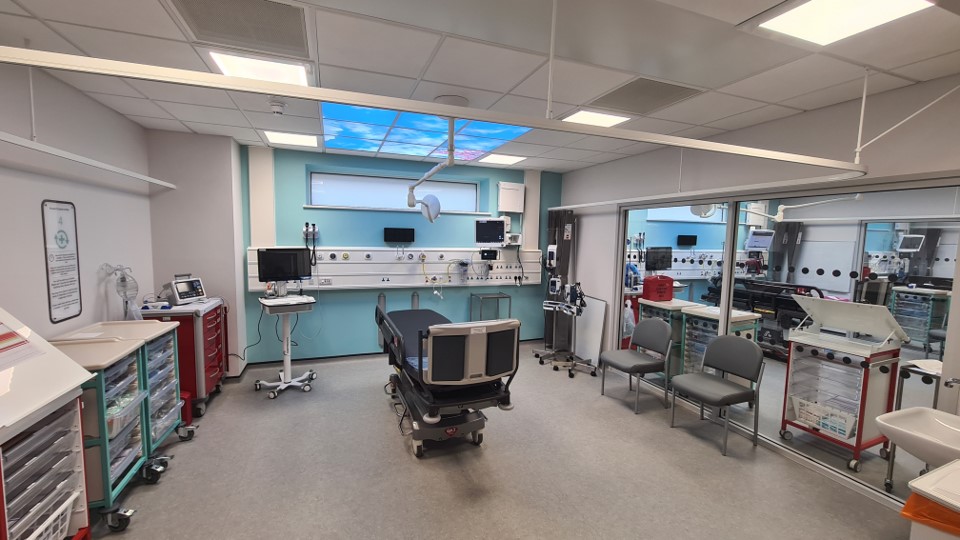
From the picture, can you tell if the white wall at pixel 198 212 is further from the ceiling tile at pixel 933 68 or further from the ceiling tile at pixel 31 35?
the ceiling tile at pixel 933 68

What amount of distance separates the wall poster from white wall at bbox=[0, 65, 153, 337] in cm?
4

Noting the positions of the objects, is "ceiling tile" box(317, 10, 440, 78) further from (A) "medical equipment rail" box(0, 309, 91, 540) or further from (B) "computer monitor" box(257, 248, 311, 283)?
(B) "computer monitor" box(257, 248, 311, 283)

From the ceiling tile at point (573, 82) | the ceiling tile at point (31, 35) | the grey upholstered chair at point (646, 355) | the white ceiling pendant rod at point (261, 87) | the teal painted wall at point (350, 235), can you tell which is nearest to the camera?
the white ceiling pendant rod at point (261, 87)

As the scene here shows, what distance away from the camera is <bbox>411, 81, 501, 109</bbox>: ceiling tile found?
2.66 m

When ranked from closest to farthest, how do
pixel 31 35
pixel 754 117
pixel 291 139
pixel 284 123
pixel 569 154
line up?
pixel 31 35 → pixel 754 117 → pixel 284 123 → pixel 291 139 → pixel 569 154

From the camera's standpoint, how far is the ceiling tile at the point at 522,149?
4.19 meters

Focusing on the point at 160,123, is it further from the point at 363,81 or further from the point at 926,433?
the point at 926,433

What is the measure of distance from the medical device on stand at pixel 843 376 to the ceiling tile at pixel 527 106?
99.0 inches

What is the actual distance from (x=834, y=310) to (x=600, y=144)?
2.49 metres

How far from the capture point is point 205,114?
130 inches

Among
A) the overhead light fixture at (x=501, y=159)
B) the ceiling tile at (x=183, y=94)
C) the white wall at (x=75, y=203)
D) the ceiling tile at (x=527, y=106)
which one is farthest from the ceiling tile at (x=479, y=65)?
the white wall at (x=75, y=203)

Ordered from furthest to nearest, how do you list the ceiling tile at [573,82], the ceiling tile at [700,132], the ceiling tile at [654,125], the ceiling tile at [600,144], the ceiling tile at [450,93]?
the ceiling tile at [600,144] < the ceiling tile at [700,132] < the ceiling tile at [654,125] < the ceiling tile at [450,93] < the ceiling tile at [573,82]

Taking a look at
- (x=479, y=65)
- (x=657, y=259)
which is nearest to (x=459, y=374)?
(x=479, y=65)

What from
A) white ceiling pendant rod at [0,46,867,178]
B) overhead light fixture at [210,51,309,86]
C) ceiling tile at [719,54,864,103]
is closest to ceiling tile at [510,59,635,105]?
white ceiling pendant rod at [0,46,867,178]
